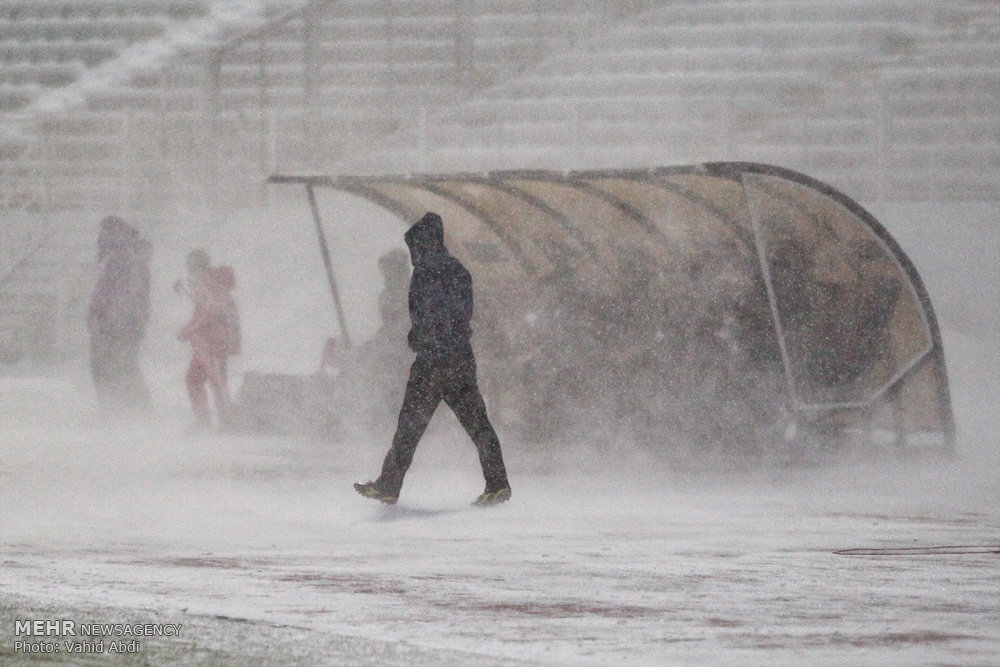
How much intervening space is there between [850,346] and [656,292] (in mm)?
1423

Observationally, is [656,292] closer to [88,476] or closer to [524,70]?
[88,476]

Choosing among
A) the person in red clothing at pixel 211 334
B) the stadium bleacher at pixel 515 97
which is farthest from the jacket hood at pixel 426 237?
the stadium bleacher at pixel 515 97

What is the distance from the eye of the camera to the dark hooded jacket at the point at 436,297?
1058cm

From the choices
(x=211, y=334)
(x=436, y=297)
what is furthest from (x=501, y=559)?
(x=211, y=334)

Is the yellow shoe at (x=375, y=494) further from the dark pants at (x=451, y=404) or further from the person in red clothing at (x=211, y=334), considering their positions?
the person in red clothing at (x=211, y=334)

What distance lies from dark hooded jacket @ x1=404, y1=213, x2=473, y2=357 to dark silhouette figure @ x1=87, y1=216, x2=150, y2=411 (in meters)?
6.17

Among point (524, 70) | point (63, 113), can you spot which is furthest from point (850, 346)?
point (63, 113)

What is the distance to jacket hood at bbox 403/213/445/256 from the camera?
1067 cm

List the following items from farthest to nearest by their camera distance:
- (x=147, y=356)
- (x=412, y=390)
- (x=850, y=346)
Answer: (x=147, y=356), (x=850, y=346), (x=412, y=390)

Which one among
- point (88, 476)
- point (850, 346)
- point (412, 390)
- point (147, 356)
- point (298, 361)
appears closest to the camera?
point (412, 390)

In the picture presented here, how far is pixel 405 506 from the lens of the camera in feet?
34.9

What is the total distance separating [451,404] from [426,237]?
899mm

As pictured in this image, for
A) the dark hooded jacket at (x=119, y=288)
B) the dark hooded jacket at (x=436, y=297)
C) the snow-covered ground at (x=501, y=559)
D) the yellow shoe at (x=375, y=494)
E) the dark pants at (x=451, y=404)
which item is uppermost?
the dark hooded jacket at (x=119, y=288)

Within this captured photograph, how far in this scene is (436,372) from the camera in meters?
10.5
